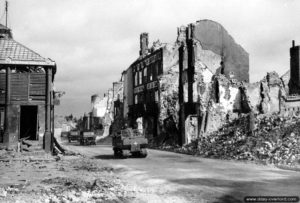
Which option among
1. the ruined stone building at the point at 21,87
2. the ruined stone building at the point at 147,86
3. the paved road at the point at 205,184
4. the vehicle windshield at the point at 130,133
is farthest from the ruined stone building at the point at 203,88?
the paved road at the point at 205,184

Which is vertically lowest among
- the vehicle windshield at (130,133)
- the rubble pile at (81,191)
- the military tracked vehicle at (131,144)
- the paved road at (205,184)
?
the paved road at (205,184)

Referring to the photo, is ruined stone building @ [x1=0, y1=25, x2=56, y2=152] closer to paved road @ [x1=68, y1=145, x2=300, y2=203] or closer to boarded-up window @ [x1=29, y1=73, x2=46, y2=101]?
boarded-up window @ [x1=29, y1=73, x2=46, y2=101]

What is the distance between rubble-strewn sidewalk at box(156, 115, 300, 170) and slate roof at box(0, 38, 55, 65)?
11818mm

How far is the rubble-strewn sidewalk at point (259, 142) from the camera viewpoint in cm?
2123

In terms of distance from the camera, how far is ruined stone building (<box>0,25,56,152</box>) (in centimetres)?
2316

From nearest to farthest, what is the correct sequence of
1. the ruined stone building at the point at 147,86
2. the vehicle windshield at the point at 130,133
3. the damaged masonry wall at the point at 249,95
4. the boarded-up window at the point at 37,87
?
the boarded-up window at the point at 37,87 → the vehicle windshield at the point at 130,133 → the damaged masonry wall at the point at 249,95 → the ruined stone building at the point at 147,86

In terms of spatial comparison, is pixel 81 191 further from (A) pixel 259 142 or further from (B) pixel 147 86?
(B) pixel 147 86

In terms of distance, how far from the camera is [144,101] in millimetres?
48812

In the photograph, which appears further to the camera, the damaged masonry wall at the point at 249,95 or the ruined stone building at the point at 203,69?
the damaged masonry wall at the point at 249,95

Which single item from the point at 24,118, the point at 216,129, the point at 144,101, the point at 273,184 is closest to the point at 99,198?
the point at 273,184

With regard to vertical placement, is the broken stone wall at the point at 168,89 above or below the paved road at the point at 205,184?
above

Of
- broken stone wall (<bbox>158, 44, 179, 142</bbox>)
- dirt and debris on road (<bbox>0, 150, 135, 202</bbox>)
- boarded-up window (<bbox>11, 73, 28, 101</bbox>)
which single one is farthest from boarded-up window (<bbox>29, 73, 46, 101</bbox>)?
broken stone wall (<bbox>158, 44, 179, 142</bbox>)

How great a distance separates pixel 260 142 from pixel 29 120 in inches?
614

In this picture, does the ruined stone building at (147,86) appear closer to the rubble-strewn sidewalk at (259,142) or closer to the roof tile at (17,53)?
the rubble-strewn sidewalk at (259,142)
